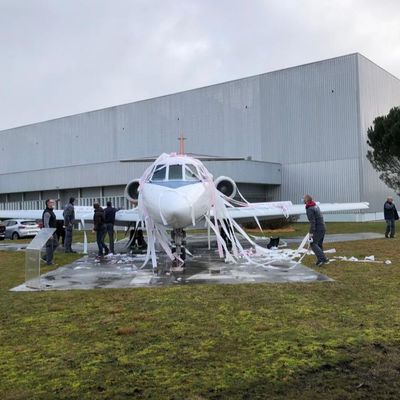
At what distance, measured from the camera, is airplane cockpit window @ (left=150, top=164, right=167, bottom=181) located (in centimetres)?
1330

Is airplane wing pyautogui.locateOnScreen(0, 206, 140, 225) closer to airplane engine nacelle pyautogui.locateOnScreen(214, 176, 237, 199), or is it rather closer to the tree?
airplane engine nacelle pyautogui.locateOnScreen(214, 176, 237, 199)

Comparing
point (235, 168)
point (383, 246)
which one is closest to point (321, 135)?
point (235, 168)

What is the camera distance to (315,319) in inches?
273

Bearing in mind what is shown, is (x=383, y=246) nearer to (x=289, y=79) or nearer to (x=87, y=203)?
(x=289, y=79)

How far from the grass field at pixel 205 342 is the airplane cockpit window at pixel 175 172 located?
4.14 meters

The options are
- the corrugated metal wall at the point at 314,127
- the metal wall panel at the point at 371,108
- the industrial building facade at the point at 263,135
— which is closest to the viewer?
the metal wall panel at the point at 371,108

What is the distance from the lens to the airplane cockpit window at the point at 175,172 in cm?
1308

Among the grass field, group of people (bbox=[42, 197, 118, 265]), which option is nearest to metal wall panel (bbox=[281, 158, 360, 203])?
group of people (bbox=[42, 197, 118, 265])

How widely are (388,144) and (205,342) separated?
3238cm

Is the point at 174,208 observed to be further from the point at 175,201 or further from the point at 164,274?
the point at 164,274

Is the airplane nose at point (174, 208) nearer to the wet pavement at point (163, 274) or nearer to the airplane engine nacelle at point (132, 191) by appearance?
the wet pavement at point (163, 274)

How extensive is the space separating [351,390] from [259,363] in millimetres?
1066

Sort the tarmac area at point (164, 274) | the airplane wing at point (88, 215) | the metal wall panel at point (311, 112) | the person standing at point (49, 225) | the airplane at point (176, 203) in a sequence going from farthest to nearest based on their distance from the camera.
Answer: the metal wall panel at point (311, 112)
the airplane wing at point (88, 215)
the person standing at point (49, 225)
the airplane at point (176, 203)
the tarmac area at point (164, 274)

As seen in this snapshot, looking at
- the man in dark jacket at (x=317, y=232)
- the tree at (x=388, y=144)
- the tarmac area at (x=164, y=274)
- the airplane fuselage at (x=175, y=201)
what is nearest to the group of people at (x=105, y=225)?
the man in dark jacket at (x=317, y=232)
